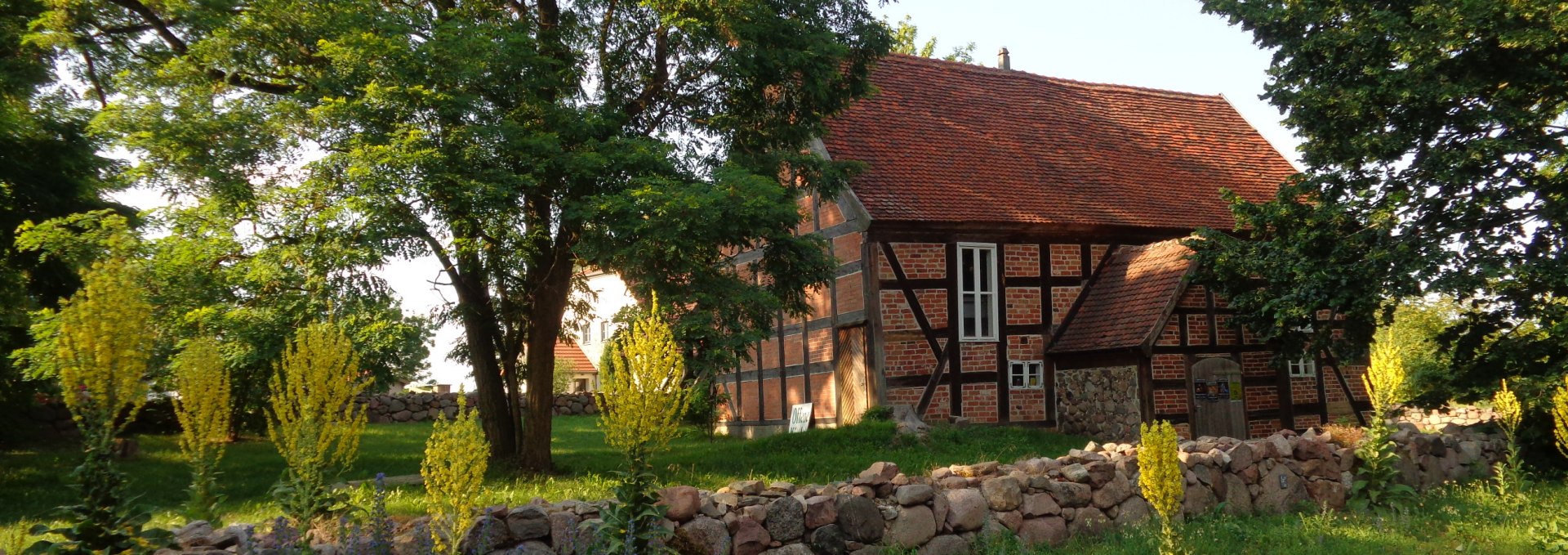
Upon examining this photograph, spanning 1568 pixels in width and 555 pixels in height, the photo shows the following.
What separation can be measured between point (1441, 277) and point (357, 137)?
13894 millimetres

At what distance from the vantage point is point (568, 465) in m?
15.5

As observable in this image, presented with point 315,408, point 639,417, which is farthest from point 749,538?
point 315,408

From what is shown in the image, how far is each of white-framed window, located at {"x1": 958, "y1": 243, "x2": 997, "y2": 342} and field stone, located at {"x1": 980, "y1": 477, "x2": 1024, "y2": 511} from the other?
29.1ft

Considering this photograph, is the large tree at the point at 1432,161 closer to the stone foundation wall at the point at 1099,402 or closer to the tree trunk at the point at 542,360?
the stone foundation wall at the point at 1099,402

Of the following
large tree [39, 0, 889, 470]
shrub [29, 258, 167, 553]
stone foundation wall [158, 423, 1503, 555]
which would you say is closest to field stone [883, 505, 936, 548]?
stone foundation wall [158, 423, 1503, 555]

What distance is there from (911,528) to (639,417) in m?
3.66

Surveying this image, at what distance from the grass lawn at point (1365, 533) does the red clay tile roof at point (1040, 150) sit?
875 centimetres

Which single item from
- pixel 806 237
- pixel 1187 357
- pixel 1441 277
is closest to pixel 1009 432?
pixel 1187 357

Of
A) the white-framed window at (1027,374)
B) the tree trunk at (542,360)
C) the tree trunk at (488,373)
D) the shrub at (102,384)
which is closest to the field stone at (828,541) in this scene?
the shrub at (102,384)

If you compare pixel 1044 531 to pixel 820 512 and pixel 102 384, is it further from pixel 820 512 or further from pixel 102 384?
pixel 102 384

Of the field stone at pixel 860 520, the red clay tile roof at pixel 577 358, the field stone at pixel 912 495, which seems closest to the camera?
the field stone at pixel 860 520

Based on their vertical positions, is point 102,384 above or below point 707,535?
above

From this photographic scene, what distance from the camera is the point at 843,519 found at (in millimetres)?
9586

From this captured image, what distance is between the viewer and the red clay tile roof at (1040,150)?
66.2 ft
